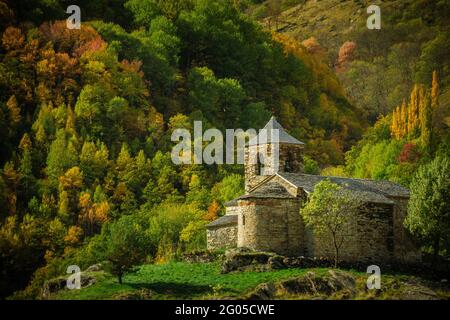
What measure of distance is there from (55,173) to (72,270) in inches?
719

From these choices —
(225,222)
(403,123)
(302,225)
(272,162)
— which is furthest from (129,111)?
(302,225)

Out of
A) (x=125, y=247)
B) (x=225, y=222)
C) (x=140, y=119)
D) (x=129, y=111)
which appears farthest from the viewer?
(x=140, y=119)

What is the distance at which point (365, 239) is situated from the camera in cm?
5528

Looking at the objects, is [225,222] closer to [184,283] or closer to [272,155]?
[272,155]

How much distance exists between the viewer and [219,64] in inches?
4065

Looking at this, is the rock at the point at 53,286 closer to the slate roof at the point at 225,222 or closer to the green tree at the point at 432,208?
the slate roof at the point at 225,222

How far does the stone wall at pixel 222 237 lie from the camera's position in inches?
2288

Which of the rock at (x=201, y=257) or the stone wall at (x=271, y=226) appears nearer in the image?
the stone wall at (x=271, y=226)

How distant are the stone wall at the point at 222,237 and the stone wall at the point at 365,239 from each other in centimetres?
548

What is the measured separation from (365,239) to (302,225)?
3.88 m

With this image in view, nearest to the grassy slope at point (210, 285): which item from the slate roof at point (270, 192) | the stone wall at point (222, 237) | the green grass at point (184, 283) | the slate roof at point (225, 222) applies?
the green grass at point (184, 283)

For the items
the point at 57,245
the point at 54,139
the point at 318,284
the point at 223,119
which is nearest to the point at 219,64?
the point at 223,119

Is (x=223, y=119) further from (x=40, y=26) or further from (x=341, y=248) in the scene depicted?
(x=341, y=248)

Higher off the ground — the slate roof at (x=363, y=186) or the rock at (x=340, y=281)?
the slate roof at (x=363, y=186)
